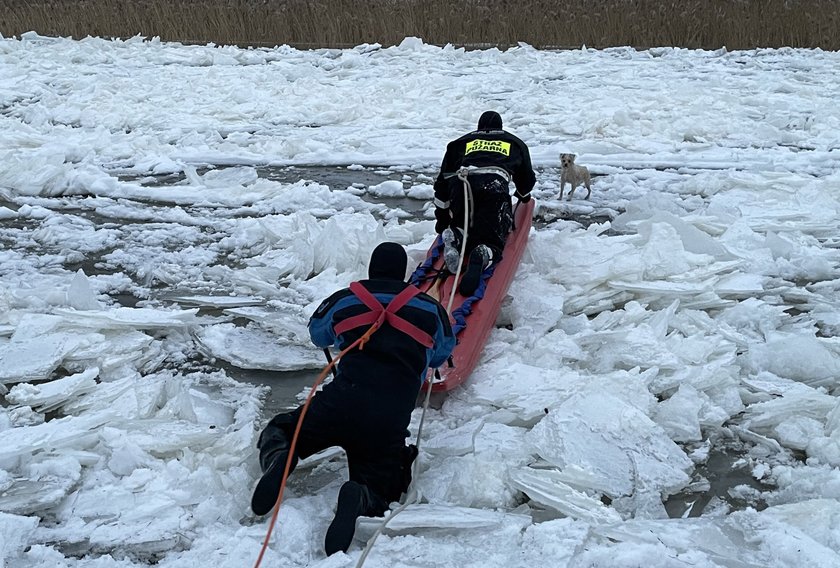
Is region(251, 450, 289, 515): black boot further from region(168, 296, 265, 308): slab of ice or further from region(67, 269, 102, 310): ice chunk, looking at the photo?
region(67, 269, 102, 310): ice chunk

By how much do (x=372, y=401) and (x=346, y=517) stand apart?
456mm

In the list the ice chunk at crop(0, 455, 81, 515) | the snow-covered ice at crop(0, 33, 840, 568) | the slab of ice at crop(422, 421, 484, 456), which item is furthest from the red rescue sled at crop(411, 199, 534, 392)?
the ice chunk at crop(0, 455, 81, 515)

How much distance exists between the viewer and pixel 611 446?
10.9ft

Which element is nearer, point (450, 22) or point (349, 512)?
point (349, 512)

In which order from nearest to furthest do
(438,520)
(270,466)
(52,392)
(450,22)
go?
(438,520), (270,466), (52,392), (450,22)

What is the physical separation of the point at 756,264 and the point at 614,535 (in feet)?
9.90

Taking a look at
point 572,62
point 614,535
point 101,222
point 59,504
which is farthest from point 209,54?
point 614,535

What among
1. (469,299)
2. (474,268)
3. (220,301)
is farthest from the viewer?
(220,301)

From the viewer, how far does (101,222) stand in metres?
6.38

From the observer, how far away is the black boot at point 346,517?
8.84 feet

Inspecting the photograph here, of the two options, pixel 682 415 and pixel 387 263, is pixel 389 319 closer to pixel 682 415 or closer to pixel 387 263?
pixel 387 263

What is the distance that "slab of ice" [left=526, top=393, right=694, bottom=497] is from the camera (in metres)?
3.17

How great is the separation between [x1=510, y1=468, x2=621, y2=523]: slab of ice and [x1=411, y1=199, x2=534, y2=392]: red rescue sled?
724 mm

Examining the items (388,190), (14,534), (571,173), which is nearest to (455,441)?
(14,534)
